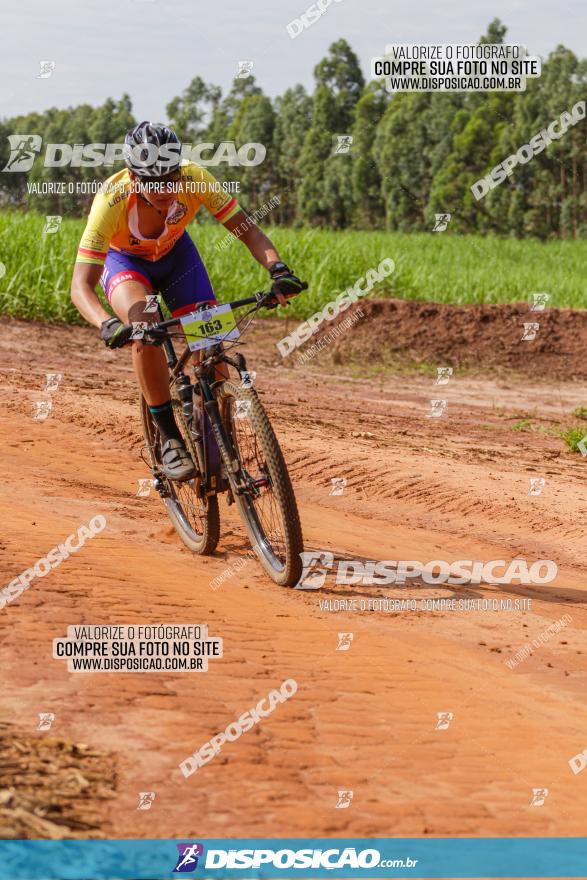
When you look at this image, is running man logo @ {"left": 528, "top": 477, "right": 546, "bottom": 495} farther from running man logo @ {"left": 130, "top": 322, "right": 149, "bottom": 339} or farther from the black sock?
running man logo @ {"left": 130, "top": 322, "right": 149, "bottom": 339}

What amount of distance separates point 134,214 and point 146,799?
3.57 meters

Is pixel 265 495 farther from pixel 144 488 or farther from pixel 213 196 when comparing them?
pixel 144 488

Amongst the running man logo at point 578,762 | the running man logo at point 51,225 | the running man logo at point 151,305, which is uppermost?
the running man logo at point 51,225

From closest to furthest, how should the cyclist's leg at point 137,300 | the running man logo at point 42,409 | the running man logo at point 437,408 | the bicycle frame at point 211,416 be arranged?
the bicycle frame at point 211,416 → the cyclist's leg at point 137,300 → the running man logo at point 42,409 → the running man logo at point 437,408

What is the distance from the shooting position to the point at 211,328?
217 inches

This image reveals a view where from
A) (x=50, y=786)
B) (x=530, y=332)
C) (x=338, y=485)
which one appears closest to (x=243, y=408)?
(x=50, y=786)

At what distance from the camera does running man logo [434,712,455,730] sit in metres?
4.05

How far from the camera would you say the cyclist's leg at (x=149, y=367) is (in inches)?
231

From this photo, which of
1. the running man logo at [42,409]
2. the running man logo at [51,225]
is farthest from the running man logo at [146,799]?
the running man logo at [51,225]

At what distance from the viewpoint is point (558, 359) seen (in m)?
17.2

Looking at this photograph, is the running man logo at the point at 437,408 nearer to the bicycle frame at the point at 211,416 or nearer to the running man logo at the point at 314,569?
the running man logo at the point at 314,569

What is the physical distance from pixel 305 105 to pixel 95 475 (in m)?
59.3

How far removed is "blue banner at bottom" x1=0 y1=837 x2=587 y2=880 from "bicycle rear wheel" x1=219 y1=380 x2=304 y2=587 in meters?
2.30

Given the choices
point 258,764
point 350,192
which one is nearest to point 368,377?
point 258,764
